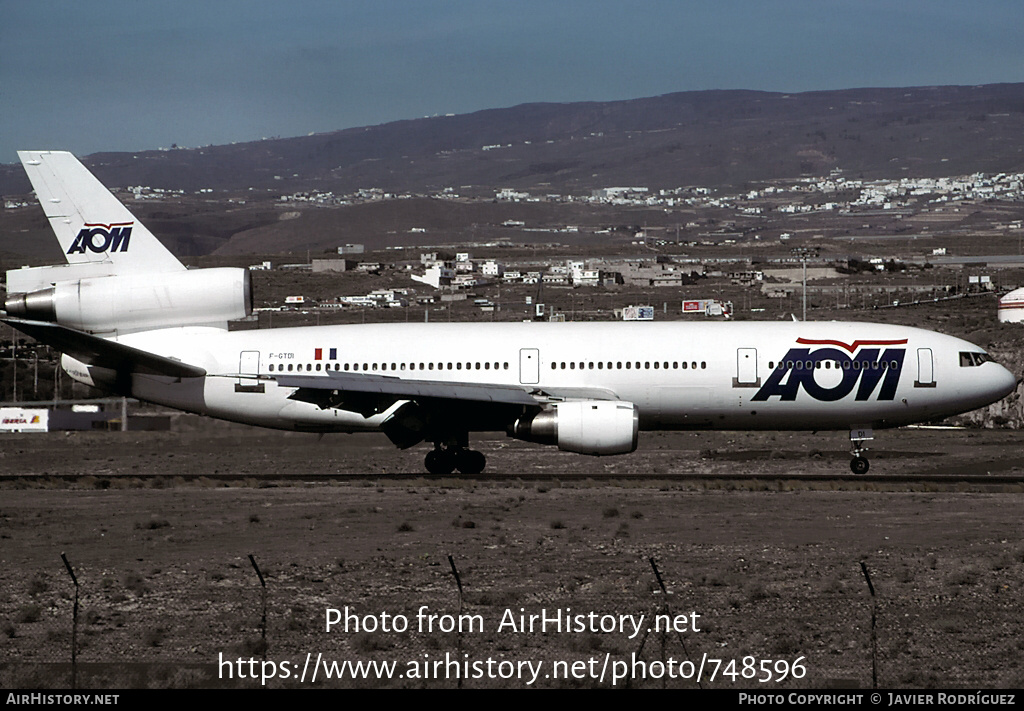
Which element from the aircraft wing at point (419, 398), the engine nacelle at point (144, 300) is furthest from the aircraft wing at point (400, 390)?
the engine nacelle at point (144, 300)

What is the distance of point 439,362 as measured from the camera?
3925 cm

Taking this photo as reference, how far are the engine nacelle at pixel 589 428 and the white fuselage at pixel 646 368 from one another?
1997mm

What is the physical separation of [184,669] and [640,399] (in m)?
24.6

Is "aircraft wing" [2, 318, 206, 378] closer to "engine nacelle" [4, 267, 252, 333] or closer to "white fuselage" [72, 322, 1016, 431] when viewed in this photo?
"white fuselage" [72, 322, 1016, 431]

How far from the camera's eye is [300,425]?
40.3 metres

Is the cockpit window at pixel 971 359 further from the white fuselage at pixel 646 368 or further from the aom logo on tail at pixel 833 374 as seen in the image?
the aom logo on tail at pixel 833 374

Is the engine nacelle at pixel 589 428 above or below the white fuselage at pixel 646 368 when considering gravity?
below

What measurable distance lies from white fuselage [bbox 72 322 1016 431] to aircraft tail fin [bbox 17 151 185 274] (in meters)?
2.52

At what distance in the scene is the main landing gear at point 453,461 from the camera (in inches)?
1548

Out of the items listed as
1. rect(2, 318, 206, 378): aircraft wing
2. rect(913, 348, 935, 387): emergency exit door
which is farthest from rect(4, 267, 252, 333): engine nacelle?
rect(913, 348, 935, 387): emergency exit door

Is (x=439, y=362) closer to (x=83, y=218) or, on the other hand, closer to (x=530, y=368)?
(x=530, y=368)

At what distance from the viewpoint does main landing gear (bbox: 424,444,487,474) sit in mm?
39312

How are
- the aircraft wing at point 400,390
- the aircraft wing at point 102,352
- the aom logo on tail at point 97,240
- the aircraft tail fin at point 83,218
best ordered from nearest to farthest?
the aircraft wing at point 102,352 < the aircraft wing at point 400,390 < the aircraft tail fin at point 83,218 < the aom logo on tail at point 97,240

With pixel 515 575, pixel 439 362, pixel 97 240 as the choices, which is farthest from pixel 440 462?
pixel 515 575
